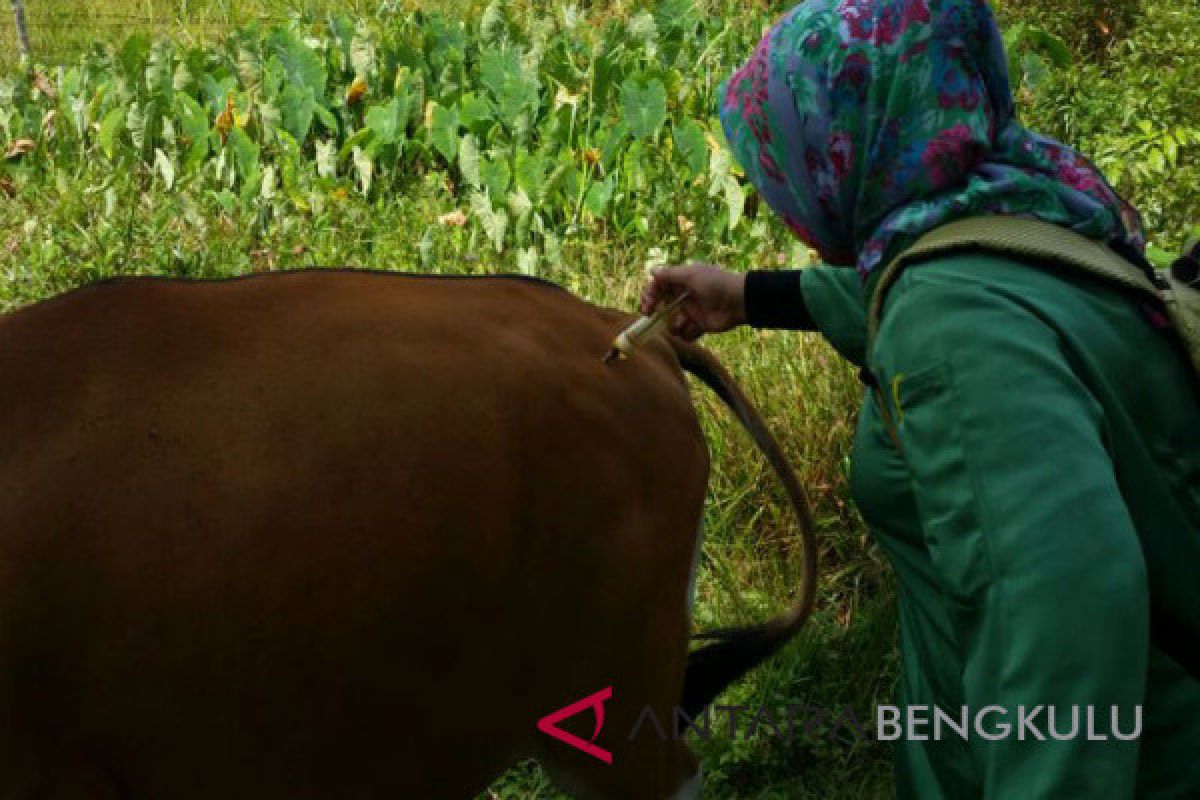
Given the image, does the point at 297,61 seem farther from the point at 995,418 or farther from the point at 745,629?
the point at 995,418

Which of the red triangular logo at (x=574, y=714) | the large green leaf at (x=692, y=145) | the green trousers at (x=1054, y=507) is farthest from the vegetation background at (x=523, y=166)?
the green trousers at (x=1054, y=507)

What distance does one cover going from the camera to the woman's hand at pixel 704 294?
2434 mm

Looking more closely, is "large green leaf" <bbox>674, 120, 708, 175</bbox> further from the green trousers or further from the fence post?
the green trousers

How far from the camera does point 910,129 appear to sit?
1.68 metres

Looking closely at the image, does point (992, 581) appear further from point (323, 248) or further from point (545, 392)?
point (323, 248)

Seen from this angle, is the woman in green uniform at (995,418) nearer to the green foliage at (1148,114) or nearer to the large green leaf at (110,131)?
the green foliage at (1148,114)

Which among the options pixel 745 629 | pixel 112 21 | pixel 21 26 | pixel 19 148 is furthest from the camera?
pixel 112 21

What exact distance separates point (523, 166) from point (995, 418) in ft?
12.1

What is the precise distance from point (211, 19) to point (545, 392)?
5.48 metres

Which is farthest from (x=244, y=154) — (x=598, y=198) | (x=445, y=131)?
(x=598, y=198)

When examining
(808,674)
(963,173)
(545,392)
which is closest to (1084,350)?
(963,173)

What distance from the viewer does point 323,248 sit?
4785 millimetres

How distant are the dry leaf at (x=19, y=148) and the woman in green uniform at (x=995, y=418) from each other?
13.6 ft

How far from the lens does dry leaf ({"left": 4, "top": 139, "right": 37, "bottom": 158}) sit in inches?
215
